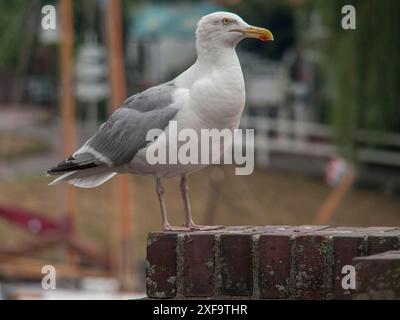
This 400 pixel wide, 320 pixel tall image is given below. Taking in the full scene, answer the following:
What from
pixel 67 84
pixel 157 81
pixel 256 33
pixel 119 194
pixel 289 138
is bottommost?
pixel 119 194

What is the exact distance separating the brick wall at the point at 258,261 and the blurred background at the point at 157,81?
1166 cm

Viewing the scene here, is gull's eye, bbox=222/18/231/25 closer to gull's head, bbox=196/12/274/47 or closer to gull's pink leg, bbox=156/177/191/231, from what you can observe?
gull's head, bbox=196/12/274/47

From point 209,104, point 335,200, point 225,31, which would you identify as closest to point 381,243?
point 209,104

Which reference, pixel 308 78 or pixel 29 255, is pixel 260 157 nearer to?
pixel 308 78

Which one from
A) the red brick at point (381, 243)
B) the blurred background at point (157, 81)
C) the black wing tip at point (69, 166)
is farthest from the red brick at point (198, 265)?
the blurred background at point (157, 81)

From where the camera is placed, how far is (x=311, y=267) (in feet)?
15.5

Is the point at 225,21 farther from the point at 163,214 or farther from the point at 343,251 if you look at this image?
the point at 343,251

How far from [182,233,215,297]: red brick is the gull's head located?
116 centimetres

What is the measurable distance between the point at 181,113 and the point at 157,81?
28809 mm

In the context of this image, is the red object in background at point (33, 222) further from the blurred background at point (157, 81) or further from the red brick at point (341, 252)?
the red brick at point (341, 252)

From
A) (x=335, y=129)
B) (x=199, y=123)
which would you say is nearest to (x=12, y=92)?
(x=335, y=129)

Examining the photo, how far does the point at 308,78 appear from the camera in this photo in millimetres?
32938

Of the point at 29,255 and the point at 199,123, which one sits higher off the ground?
the point at 199,123

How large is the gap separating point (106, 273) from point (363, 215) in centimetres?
603
